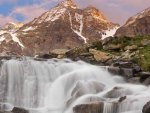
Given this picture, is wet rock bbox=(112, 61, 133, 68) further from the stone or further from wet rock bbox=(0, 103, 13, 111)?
wet rock bbox=(0, 103, 13, 111)

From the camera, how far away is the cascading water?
3809 cm

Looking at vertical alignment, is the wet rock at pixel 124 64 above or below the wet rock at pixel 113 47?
below

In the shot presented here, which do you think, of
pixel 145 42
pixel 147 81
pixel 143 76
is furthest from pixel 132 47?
pixel 147 81

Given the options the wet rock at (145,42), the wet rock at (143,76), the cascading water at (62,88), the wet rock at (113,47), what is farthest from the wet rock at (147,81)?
the wet rock at (145,42)

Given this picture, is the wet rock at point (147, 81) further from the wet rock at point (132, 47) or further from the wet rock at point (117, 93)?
the wet rock at point (132, 47)

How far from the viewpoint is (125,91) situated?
4006 cm

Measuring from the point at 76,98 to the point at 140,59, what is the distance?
16.9 m

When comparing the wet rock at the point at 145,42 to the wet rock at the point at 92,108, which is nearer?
the wet rock at the point at 92,108

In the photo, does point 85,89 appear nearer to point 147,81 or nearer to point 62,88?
point 62,88

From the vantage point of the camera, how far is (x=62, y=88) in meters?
45.6

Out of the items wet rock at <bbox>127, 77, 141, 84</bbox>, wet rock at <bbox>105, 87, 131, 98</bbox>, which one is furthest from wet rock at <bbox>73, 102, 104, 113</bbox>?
wet rock at <bbox>127, 77, 141, 84</bbox>

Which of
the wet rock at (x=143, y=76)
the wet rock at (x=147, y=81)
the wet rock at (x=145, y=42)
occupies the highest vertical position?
the wet rock at (x=145, y=42)

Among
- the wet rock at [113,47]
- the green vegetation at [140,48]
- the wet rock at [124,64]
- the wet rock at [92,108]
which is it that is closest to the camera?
the wet rock at [92,108]

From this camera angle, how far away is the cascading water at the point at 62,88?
38.1 m
